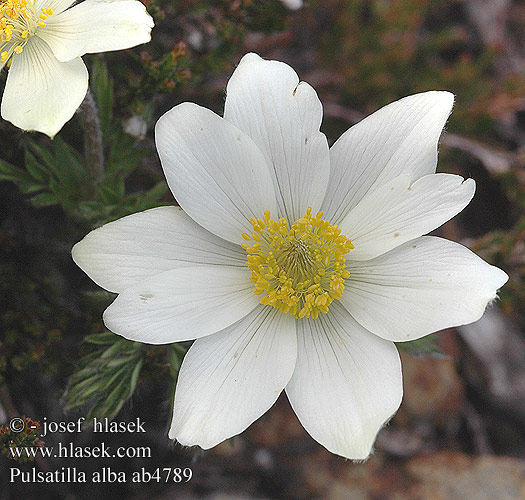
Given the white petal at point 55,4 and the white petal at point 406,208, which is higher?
the white petal at point 55,4

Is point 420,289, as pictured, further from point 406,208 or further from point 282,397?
point 282,397

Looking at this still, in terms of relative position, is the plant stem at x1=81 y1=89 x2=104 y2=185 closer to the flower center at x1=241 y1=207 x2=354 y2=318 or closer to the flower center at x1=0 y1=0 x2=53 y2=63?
the flower center at x1=0 y1=0 x2=53 y2=63

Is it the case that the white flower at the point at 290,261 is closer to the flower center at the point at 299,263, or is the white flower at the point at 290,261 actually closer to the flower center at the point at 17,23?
the flower center at the point at 299,263

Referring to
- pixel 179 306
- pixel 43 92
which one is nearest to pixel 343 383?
pixel 179 306

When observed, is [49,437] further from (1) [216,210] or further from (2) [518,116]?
(2) [518,116]

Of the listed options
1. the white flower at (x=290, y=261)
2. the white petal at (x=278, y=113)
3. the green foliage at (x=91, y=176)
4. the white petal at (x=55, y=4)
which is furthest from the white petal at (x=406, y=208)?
the white petal at (x=55, y=4)

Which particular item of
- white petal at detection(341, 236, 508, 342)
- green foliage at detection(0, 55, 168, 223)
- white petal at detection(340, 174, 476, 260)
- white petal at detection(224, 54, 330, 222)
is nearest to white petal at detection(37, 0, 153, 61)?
white petal at detection(224, 54, 330, 222)
